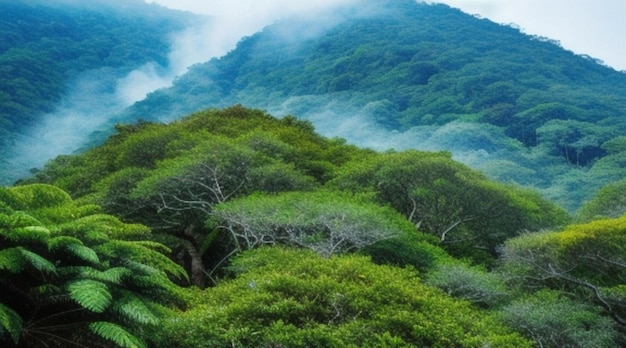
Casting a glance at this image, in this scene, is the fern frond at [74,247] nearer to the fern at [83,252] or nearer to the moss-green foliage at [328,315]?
the fern at [83,252]

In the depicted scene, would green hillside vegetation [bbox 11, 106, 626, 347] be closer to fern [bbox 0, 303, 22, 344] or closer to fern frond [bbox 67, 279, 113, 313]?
fern [bbox 0, 303, 22, 344]

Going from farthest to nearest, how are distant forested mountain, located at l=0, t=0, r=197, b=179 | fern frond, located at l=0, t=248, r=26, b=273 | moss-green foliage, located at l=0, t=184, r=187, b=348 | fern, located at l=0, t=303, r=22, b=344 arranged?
distant forested mountain, located at l=0, t=0, r=197, b=179
moss-green foliage, located at l=0, t=184, r=187, b=348
fern frond, located at l=0, t=248, r=26, b=273
fern, located at l=0, t=303, r=22, b=344

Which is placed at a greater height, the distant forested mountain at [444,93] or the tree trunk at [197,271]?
the tree trunk at [197,271]

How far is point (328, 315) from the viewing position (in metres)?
13.1

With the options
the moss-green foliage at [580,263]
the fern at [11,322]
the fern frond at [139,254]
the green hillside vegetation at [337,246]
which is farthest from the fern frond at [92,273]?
the moss-green foliage at [580,263]

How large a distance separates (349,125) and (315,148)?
162ft

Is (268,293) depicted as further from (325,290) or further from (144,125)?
(144,125)

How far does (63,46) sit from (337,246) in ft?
342

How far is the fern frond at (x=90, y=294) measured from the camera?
8.70 metres

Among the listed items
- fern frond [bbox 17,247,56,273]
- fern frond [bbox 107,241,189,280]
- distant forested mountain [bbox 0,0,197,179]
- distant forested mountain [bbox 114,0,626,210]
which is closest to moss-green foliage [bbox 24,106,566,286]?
fern frond [bbox 107,241,189,280]

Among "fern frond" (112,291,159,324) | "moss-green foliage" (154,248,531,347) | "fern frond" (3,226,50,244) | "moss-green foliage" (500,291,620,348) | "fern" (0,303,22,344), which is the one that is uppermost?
"fern frond" (3,226,50,244)

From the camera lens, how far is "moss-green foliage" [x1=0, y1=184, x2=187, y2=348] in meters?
8.98

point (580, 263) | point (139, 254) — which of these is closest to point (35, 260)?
point (139, 254)

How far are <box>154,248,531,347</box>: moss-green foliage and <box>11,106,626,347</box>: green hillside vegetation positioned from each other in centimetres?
4
